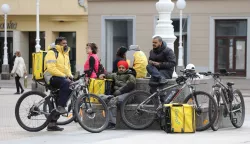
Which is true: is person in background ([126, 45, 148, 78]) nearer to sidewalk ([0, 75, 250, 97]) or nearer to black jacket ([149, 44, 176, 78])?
black jacket ([149, 44, 176, 78])

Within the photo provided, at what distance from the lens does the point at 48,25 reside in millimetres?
36938

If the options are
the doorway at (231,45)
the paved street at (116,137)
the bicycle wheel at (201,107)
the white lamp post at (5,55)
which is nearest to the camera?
the paved street at (116,137)

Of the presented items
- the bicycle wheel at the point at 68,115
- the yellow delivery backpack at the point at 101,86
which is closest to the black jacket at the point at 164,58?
the yellow delivery backpack at the point at 101,86

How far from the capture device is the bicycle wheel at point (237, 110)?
40.1 ft

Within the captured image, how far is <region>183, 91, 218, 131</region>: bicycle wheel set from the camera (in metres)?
11.4

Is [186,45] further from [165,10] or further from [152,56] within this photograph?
[152,56]

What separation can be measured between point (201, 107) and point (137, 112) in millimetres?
1131

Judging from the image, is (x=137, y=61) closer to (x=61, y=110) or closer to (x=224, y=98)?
(x=224, y=98)

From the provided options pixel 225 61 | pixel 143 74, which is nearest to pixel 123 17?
pixel 225 61

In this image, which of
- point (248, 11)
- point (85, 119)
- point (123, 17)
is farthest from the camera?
point (123, 17)

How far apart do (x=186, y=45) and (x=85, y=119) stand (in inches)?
922

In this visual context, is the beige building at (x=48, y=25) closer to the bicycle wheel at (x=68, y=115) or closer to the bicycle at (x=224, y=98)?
the bicycle wheel at (x=68, y=115)

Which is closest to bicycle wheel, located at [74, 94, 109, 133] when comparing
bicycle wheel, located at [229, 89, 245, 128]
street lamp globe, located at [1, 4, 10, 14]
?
bicycle wheel, located at [229, 89, 245, 128]

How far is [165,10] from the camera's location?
14695mm
